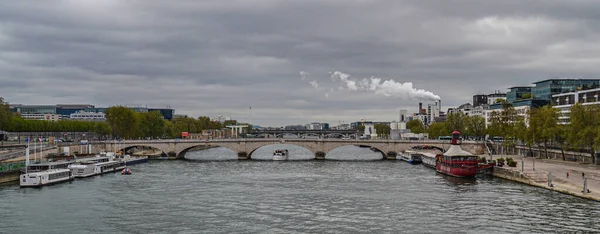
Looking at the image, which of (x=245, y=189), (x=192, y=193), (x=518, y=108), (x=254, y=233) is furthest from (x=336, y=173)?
(x=518, y=108)

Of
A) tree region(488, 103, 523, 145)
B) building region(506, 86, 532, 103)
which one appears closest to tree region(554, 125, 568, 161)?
tree region(488, 103, 523, 145)

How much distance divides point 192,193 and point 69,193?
14.4m

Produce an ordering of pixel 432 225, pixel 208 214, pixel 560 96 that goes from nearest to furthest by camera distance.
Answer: pixel 432 225
pixel 208 214
pixel 560 96

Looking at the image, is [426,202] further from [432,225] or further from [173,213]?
[173,213]

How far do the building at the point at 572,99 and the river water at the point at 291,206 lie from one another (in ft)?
168

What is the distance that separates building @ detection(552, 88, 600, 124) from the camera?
11881 centimetres

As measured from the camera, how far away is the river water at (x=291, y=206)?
4672 cm

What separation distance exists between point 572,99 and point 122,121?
114 metres

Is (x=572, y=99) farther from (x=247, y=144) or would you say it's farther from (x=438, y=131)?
(x=247, y=144)

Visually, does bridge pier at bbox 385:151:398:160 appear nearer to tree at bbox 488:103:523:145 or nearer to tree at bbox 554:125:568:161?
tree at bbox 488:103:523:145

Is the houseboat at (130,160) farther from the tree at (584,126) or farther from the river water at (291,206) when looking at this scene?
the tree at (584,126)

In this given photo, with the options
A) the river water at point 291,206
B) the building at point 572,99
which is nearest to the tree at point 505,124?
the building at point 572,99

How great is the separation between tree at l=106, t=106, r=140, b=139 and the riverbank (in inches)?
4097

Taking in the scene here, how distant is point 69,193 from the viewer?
67000 millimetres
